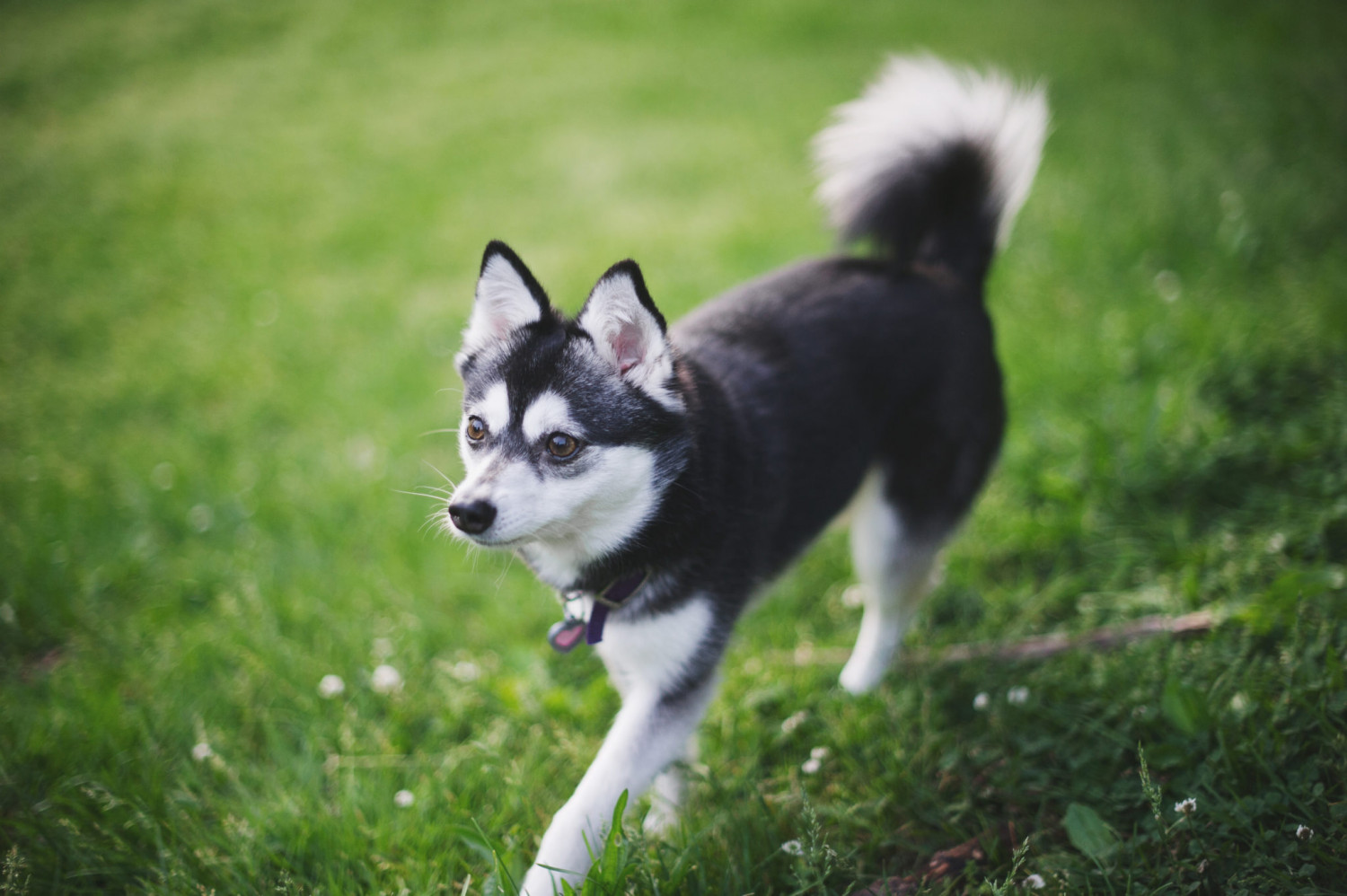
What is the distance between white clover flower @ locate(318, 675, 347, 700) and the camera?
269 cm

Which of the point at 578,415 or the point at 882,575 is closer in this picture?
the point at 578,415

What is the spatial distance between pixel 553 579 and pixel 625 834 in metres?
0.68

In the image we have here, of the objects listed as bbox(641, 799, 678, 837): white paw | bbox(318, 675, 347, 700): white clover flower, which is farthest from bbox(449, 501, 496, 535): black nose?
bbox(318, 675, 347, 700): white clover flower

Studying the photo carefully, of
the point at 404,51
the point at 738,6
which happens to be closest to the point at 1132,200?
the point at 738,6

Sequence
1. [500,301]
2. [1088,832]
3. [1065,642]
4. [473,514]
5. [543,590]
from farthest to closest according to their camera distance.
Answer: [543,590] → [1065,642] → [500,301] → [1088,832] → [473,514]

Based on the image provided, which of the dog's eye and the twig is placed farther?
the twig

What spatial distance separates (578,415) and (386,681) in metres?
1.41

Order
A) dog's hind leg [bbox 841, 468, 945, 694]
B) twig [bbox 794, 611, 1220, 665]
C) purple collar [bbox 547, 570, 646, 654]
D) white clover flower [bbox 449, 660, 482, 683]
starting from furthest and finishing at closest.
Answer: white clover flower [bbox 449, 660, 482, 683]
dog's hind leg [bbox 841, 468, 945, 694]
twig [bbox 794, 611, 1220, 665]
purple collar [bbox 547, 570, 646, 654]

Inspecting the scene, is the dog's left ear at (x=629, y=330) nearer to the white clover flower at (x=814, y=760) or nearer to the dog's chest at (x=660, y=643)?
the dog's chest at (x=660, y=643)

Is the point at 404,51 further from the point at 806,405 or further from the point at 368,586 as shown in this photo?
the point at 806,405

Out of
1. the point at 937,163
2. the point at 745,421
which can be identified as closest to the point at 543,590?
the point at 745,421

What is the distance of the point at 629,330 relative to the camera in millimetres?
2023

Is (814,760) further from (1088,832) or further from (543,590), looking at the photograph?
(543,590)

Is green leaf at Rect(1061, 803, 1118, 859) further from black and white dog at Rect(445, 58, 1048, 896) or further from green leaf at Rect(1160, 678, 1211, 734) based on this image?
black and white dog at Rect(445, 58, 1048, 896)
